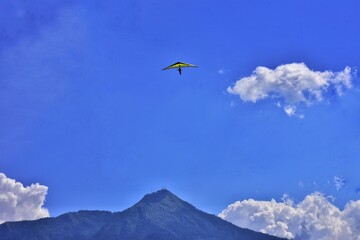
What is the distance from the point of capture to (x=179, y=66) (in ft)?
540
